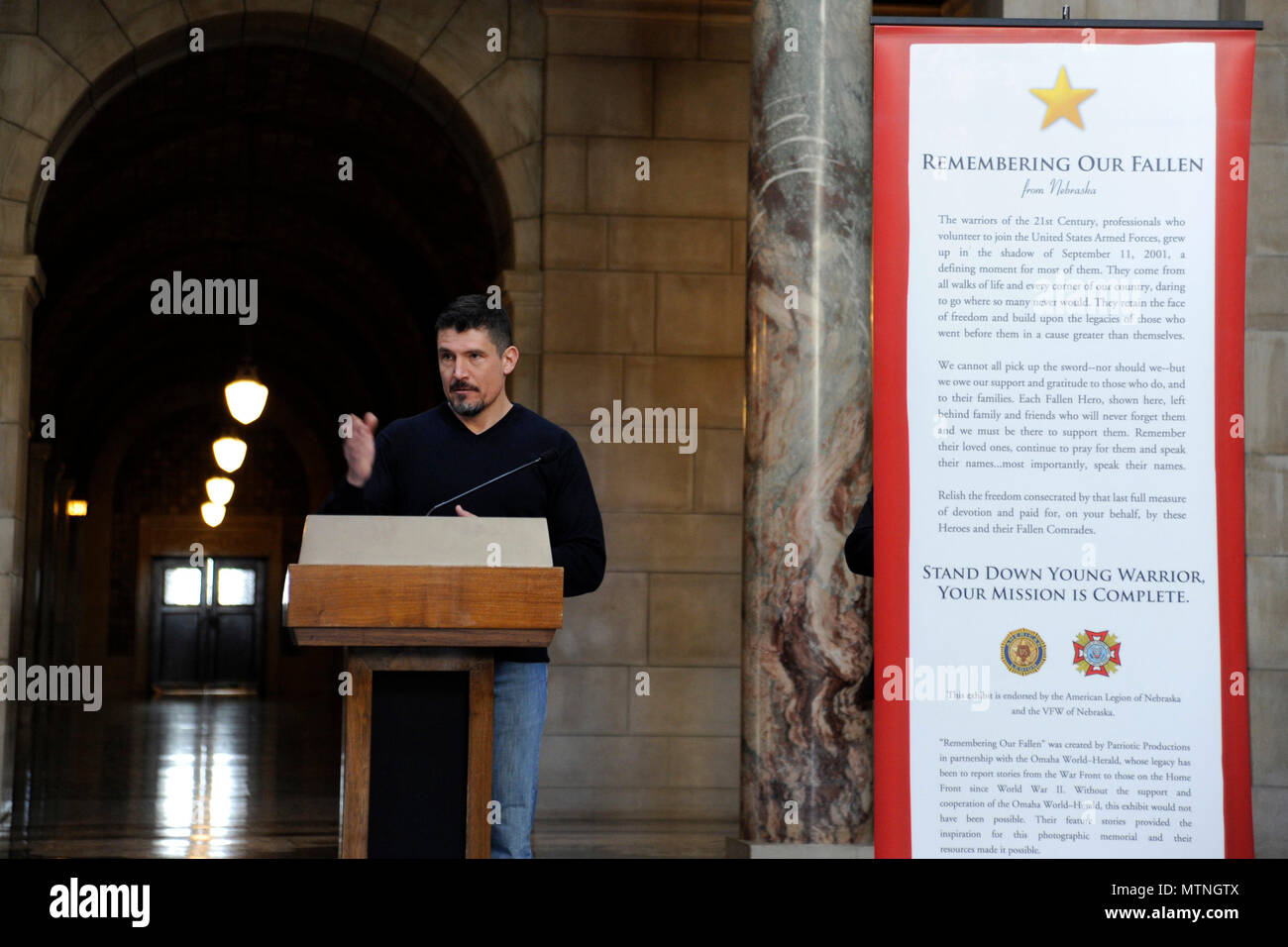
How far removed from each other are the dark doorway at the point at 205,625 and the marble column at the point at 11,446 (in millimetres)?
19920

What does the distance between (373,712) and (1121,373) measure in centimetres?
242

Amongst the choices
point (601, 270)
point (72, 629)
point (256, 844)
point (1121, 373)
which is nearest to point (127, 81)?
point (601, 270)

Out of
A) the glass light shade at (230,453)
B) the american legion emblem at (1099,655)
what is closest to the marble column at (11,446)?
the glass light shade at (230,453)

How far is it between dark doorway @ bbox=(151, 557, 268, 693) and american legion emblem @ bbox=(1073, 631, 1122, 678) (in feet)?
82.6

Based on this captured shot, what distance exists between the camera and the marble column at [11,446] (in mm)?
8414

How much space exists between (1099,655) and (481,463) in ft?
6.30

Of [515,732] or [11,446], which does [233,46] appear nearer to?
[11,446]

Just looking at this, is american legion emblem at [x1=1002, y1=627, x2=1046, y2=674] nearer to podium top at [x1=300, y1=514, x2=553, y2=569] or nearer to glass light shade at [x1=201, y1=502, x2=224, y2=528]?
podium top at [x1=300, y1=514, x2=553, y2=569]

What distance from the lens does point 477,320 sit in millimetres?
4469

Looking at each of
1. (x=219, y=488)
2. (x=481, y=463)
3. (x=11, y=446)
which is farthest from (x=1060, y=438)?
(x=219, y=488)

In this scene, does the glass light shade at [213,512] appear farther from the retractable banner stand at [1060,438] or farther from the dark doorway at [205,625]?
the retractable banner stand at [1060,438]

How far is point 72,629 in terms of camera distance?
78.6ft

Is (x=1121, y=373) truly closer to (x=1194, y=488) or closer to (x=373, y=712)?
(x=1194, y=488)

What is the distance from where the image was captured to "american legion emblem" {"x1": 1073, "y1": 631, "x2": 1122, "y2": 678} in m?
4.64
